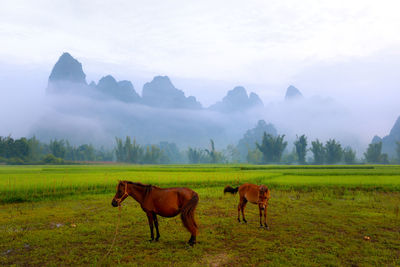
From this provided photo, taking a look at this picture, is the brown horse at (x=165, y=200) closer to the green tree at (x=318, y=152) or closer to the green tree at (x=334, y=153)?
the green tree at (x=334, y=153)

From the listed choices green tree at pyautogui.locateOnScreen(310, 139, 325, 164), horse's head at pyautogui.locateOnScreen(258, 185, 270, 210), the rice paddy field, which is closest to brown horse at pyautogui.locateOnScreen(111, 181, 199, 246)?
the rice paddy field

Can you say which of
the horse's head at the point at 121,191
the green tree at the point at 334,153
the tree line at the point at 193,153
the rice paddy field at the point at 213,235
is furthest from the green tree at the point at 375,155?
the horse's head at the point at 121,191

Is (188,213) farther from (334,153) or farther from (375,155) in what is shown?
(375,155)

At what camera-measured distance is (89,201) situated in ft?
53.1

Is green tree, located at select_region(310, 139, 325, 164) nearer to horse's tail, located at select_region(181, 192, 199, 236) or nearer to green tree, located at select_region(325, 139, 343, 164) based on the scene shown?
green tree, located at select_region(325, 139, 343, 164)

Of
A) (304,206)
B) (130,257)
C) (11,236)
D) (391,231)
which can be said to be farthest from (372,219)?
(11,236)

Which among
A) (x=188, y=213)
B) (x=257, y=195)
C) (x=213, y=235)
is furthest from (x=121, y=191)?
(x=257, y=195)

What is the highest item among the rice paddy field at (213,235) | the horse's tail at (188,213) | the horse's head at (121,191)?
the horse's head at (121,191)

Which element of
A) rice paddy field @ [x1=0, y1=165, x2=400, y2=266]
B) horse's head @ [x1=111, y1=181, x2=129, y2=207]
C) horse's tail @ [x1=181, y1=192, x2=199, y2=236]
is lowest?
rice paddy field @ [x1=0, y1=165, x2=400, y2=266]

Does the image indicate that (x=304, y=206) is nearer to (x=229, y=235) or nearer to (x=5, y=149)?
(x=229, y=235)

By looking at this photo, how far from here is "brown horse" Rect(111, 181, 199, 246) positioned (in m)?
7.38

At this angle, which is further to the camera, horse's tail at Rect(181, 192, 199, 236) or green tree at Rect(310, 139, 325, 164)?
green tree at Rect(310, 139, 325, 164)

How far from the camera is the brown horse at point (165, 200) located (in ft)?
24.2

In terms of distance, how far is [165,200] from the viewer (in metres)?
7.50
